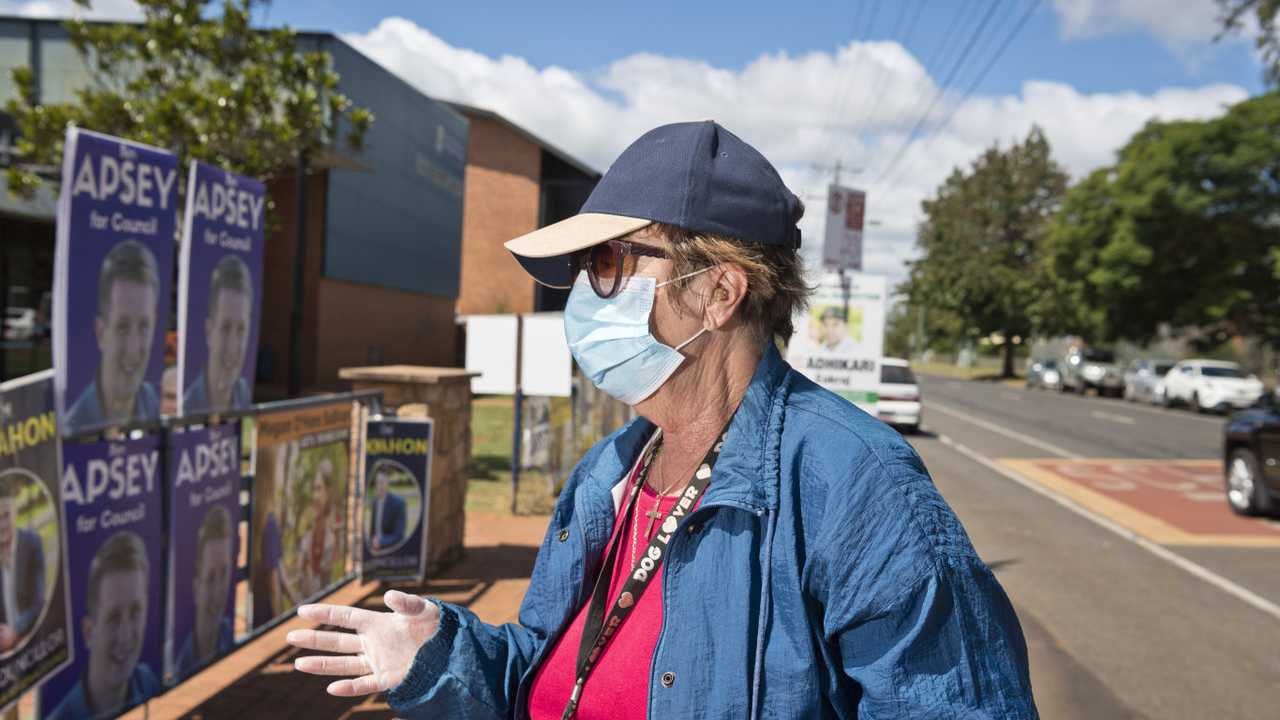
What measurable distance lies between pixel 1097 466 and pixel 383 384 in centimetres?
1289

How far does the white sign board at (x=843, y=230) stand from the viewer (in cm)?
1071

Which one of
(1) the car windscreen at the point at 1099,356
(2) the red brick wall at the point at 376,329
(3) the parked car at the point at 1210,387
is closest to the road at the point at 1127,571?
(3) the parked car at the point at 1210,387

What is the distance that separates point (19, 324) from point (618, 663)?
22.6m

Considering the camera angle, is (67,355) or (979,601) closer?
(979,601)

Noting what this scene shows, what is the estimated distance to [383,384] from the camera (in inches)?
281

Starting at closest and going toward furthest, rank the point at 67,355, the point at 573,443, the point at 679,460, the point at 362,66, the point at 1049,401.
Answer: the point at 679,460, the point at 67,355, the point at 573,443, the point at 362,66, the point at 1049,401

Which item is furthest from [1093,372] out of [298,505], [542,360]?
[298,505]

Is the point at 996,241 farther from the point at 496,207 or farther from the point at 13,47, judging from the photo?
the point at 13,47

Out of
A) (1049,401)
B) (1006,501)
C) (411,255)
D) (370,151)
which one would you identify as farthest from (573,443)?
(1049,401)

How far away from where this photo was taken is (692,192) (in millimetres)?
1677

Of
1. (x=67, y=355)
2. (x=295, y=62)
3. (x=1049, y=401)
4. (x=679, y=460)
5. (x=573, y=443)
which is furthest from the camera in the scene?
(x=1049, y=401)

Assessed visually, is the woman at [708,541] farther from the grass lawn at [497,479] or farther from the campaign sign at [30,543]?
the grass lawn at [497,479]

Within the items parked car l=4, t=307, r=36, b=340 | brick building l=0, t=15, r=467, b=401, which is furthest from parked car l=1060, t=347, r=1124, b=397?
parked car l=4, t=307, r=36, b=340

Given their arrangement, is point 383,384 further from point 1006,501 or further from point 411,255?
point 411,255
